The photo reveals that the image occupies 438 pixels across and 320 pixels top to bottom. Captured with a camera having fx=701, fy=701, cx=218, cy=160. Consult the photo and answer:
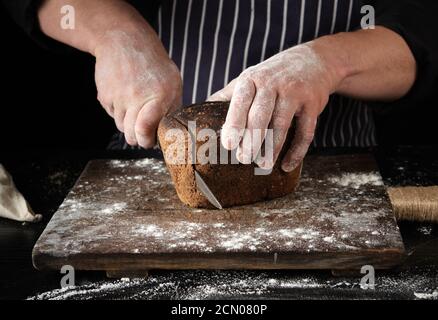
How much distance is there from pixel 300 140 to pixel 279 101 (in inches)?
4.5

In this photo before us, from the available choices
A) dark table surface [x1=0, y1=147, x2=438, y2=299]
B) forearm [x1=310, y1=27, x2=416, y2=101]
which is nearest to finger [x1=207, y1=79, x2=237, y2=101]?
forearm [x1=310, y1=27, x2=416, y2=101]

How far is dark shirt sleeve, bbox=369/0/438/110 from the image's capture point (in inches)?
73.3

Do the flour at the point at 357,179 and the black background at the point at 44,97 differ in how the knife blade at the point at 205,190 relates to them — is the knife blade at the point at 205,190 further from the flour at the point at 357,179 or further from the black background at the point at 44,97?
the black background at the point at 44,97

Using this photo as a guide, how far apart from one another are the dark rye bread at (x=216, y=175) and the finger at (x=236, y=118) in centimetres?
8

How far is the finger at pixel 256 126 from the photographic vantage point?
1.41 m

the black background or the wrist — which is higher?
the wrist

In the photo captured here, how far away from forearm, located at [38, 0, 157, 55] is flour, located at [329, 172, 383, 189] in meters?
0.57

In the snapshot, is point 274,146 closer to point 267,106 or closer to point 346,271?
point 267,106

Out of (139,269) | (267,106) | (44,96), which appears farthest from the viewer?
(44,96)

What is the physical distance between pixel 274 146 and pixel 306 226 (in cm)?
18

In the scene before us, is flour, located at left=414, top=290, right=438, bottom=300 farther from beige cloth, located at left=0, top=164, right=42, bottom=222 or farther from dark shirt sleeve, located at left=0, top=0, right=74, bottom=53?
dark shirt sleeve, located at left=0, top=0, right=74, bottom=53

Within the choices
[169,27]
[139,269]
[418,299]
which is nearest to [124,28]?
[169,27]

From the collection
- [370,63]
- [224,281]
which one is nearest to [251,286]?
[224,281]

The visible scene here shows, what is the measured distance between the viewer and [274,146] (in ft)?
4.75
